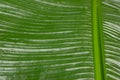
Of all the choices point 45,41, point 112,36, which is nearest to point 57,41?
point 45,41

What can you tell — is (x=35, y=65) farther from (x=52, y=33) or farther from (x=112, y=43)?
(x=112, y=43)

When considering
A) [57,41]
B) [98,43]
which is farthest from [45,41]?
[98,43]

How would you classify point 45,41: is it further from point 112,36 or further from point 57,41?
point 112,36

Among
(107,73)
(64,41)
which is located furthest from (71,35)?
(107,73)
